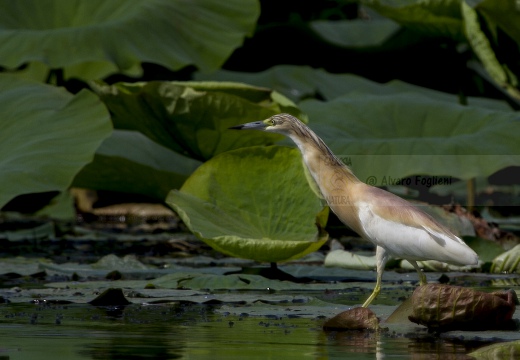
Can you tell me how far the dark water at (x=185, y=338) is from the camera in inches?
130

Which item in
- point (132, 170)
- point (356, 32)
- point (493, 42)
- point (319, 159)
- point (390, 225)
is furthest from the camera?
point (356, 32)

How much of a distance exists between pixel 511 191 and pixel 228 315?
9.85m

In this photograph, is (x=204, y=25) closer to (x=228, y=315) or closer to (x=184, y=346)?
(x=228, y=315)

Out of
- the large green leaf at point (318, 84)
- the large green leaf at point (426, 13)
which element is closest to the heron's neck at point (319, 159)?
the large green leaf at point (426, 13)

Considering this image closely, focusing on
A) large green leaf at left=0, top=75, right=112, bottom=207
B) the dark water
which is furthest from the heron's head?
large green leaf at left=0, top=75, right=112, bottom=207

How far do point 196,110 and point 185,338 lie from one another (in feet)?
10.9

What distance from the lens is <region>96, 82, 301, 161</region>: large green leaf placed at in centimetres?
675

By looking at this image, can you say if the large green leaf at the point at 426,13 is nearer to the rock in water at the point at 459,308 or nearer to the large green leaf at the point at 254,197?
the large green leaf at the point at 254,197

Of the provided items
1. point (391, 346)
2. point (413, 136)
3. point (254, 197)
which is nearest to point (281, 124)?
point (254, 197)

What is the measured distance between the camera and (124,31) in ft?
25.6

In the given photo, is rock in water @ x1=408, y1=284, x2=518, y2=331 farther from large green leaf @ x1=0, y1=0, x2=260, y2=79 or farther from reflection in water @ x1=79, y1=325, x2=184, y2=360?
large green leaf @ x1=0, y1=0, x2=260, y2=79

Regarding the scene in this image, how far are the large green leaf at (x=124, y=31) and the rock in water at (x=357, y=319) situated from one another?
3994 mm

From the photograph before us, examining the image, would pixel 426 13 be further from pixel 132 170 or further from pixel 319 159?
pixel 319 159

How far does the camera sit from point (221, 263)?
6.30 m
